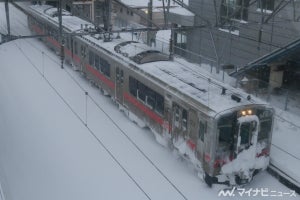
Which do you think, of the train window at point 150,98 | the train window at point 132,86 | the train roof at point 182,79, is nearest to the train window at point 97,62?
the train roof at point 182,79

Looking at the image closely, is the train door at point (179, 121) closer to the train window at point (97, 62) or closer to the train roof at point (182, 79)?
the train roof at point (182, 79)

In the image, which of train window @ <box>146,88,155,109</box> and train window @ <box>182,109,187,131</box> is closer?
train window @ <box>182,109,187,131</box>

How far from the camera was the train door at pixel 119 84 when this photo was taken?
16188 millimetres

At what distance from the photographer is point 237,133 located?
11133 millimetres

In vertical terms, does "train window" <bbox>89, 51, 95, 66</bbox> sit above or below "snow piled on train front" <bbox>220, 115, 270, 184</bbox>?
above

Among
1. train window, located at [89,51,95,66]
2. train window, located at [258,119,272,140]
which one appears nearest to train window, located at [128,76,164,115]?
train window, located at [258,119,272,140]

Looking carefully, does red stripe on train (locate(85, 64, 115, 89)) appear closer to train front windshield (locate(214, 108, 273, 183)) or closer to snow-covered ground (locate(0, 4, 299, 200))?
snow-covered ground (locate(0, 4, 299, 200))

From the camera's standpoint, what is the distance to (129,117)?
16.4m

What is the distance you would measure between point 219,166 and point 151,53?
600cm

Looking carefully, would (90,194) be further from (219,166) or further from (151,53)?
(151,53)

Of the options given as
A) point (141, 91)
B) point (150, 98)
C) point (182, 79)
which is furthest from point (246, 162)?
point (141, 91)

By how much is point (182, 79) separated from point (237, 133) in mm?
3054

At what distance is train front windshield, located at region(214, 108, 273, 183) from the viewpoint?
11.1 meters

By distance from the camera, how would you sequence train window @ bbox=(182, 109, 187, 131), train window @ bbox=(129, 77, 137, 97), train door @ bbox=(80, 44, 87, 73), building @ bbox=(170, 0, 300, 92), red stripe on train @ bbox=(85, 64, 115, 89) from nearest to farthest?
train window @ bbox=(182, 109, 187, 131) → train window @ bbox=(129, 77, 137, 97) → red stripe on train @ bbox=(85, 64, 115, 89) → building @ bbox=(170, 0, 300, 92) → train door @ bbox=(80, 44, 87, 73)
